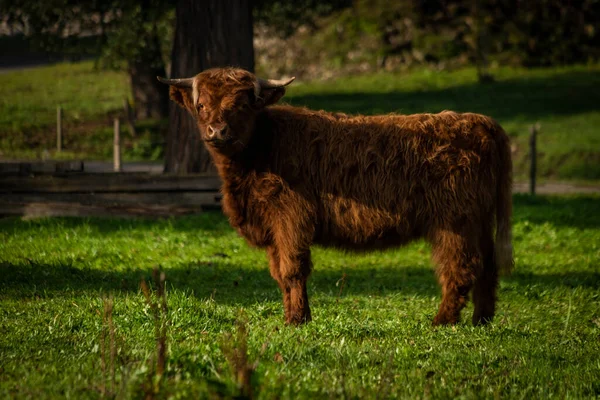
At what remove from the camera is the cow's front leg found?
329 inches

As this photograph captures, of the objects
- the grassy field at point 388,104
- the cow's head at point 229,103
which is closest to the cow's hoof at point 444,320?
the cow's head at point 229,103

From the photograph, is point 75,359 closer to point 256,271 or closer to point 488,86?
point 256,271

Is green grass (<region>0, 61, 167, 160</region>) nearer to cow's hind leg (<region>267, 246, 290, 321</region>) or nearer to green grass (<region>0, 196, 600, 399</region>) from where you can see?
green grass (<region>0, 196, 600, 399</region>)

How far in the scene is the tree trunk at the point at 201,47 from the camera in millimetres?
15469

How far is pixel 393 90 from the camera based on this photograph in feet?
110

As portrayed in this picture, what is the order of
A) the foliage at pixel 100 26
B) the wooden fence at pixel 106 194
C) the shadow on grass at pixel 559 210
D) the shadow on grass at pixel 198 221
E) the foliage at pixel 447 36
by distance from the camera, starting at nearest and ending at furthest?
the shadow on grass at pixel 198 221
the wooden fence at pixel 106 194
the shadow on grass at pixel 559 210
the foliage at pixel 100 26
the foliage at pixel 447 36

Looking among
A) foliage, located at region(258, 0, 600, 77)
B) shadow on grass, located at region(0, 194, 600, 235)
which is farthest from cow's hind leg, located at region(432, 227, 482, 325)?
foliage, located at region(258, 0, 600, 77)

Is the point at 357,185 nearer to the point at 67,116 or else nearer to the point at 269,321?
the point at 269,321

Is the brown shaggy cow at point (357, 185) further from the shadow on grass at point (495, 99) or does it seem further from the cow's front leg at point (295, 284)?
the shadow on grass at point (495, 99)

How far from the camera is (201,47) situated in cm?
1548

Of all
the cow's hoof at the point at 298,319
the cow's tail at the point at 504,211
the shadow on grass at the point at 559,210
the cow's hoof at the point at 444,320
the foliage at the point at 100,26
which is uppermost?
the foliage at the point at 100,26

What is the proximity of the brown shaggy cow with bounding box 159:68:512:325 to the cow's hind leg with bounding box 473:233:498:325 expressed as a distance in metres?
0.02

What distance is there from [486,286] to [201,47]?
8264mm

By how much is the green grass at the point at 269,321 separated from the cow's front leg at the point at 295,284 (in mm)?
189
